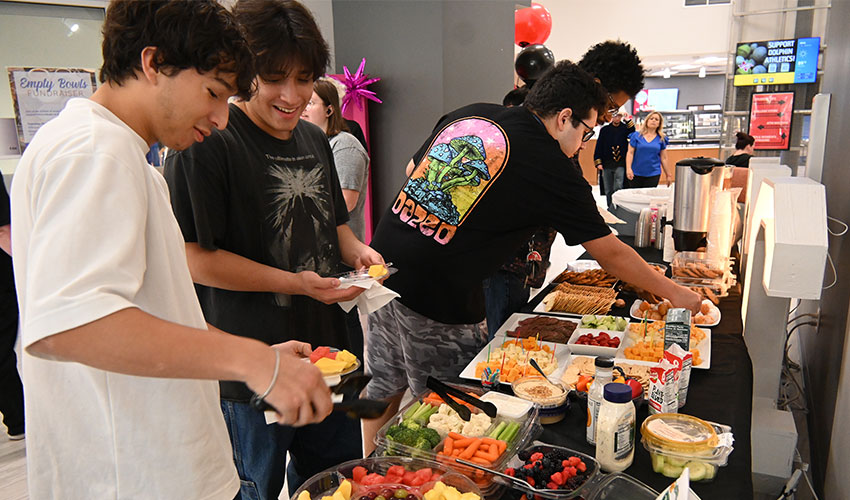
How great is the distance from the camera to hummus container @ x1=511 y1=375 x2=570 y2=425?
1.51m

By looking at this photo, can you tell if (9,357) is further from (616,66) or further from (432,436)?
(616,66)

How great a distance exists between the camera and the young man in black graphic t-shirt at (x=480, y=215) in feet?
6.47

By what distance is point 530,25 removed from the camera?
6570mm

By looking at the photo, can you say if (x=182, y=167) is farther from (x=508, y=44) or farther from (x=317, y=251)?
(x=508, y=44)

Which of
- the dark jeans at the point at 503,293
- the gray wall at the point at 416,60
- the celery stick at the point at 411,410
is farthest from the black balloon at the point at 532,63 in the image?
the celery stick at the point at 411,410

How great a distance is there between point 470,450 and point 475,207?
0.91m

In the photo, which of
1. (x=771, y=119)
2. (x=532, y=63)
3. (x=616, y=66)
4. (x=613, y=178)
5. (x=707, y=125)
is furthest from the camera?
(x=707, y=125)

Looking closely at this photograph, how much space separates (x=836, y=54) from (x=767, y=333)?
2246mm

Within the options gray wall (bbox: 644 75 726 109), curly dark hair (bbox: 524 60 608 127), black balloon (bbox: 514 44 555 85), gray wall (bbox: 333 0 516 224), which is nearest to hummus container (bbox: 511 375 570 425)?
curly dark hair (bbox: 524 60 608 127)

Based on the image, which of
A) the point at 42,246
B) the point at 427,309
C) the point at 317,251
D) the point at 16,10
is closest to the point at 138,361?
the point at 42,246

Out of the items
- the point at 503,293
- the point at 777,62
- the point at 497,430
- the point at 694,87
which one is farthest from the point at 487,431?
the point at 694,87

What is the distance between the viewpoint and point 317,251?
1737 millimetres

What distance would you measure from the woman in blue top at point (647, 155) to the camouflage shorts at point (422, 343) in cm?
732

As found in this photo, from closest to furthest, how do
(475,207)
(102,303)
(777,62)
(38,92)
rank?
1. (102,303)
2. (475,207)
3. (38,92)
4. (777,62)
